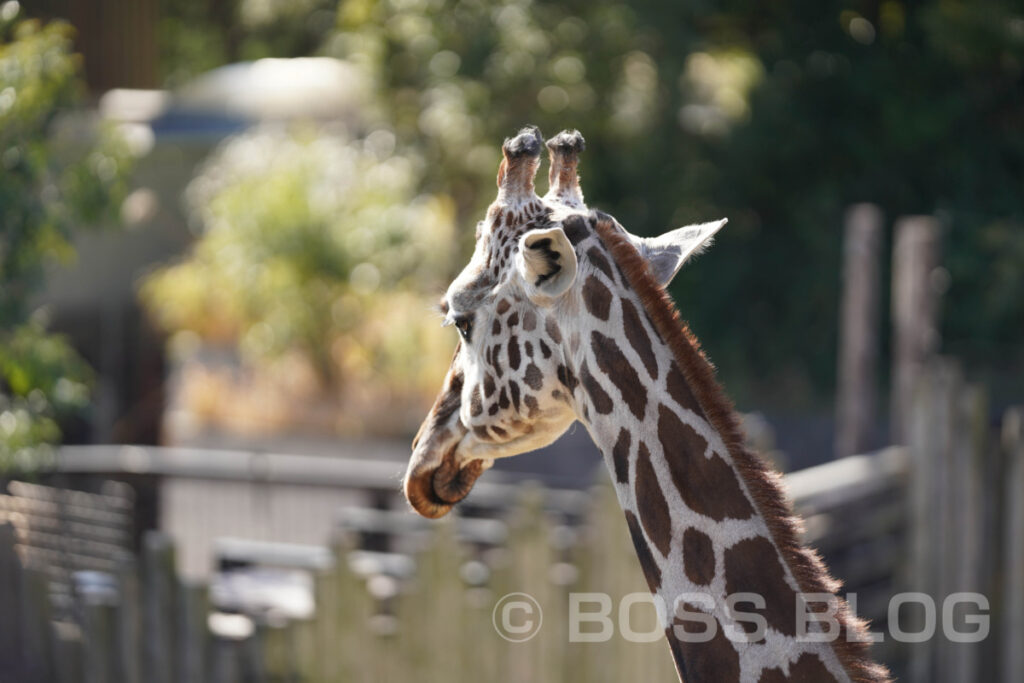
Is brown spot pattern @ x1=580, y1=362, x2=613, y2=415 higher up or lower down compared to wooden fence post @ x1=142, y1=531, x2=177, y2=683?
higher up

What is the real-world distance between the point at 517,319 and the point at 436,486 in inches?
17.4

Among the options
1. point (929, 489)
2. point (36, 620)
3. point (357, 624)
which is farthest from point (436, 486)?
point (929, 489)

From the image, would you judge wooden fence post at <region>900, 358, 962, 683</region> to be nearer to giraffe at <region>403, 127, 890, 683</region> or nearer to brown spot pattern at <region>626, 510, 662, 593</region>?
giraffe at <region>403, 127, 890, 683</region>

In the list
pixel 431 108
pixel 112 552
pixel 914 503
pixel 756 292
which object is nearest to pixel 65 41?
pixel 112 552

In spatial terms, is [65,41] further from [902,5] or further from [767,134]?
[902,5]

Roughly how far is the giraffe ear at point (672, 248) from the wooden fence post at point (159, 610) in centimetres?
298

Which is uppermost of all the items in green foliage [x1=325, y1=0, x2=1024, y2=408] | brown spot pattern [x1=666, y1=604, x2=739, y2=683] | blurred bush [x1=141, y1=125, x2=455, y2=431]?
green foliage [x1=325, y1=0, x2=1024, y2=408]

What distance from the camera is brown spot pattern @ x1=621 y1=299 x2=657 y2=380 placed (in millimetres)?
2287

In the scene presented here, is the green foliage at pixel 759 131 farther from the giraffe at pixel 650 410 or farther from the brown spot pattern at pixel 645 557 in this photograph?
the brown spot pattern at pixel 645 557

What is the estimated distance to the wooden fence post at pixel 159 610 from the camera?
472 cm

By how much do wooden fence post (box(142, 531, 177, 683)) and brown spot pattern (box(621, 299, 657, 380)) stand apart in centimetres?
302

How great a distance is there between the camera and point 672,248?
2.44 m

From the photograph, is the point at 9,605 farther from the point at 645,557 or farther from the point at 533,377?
the point at 645,557

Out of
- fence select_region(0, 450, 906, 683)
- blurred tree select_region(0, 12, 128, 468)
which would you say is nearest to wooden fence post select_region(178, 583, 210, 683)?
fence select_region(0, 450, 906, 683)
